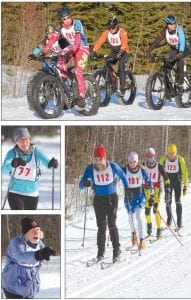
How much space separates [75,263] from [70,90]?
5.01 feet

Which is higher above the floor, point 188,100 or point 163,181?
point 188,100

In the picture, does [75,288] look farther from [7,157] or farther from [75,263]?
[7,157]

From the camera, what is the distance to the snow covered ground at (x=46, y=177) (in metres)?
8.60

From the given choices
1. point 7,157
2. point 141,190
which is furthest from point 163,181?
point 7,157

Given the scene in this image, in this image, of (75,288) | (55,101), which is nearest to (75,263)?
(75,288)

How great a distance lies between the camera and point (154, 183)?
8.95 metres

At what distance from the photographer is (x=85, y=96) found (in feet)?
→ 28.7

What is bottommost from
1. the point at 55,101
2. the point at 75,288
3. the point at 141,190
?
the point at 75,288

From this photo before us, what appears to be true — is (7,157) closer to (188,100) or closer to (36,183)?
(36,183)

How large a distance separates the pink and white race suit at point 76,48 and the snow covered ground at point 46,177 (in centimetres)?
52

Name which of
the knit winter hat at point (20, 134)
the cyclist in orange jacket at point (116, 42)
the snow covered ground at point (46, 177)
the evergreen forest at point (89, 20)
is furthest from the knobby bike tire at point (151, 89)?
the knit winter hat at point (20, 134)

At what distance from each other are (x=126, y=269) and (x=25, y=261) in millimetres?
1091

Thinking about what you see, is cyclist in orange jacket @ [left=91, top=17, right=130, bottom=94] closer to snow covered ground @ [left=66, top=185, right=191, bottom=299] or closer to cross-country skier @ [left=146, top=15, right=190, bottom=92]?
cross-country skier @ [left=146, top=15, right=190, bottom=92]

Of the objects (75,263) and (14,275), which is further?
(75,263)
